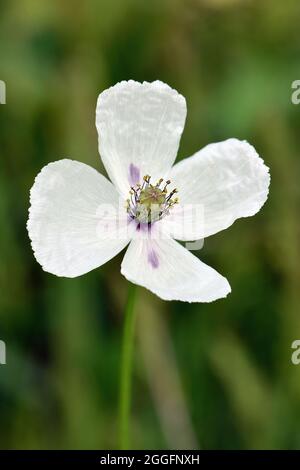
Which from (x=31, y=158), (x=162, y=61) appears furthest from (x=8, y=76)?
(x=162, y=61)

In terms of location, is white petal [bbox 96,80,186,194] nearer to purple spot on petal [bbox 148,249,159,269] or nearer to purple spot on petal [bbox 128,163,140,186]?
purple spot on petal [bbox 128,163,140,186]

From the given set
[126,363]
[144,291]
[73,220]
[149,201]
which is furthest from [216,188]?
[144,291]

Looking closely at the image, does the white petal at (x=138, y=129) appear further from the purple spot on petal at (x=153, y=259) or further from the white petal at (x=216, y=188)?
the purple spot on petal at (x=153, y=259)

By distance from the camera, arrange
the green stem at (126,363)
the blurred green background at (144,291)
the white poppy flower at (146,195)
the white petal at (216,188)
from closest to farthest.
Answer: the green stem at (126,363) < the white poppy flower at (146,195) < the white petal at (216,188) < the blurred green background at (144,291)

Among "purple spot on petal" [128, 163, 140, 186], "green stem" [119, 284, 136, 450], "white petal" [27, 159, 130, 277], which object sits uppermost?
"purple spot on petal" [128, 163, 140, 186]

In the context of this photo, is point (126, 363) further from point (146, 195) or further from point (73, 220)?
point (146, 195)

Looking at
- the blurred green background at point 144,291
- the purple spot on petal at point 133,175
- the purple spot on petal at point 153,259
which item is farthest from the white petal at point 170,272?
the blurred green background at point 144,291

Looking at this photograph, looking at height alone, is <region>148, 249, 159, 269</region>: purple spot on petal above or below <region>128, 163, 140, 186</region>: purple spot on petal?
below

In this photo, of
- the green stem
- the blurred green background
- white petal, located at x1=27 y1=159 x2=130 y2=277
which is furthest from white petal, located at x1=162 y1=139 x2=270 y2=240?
the blurred green background
